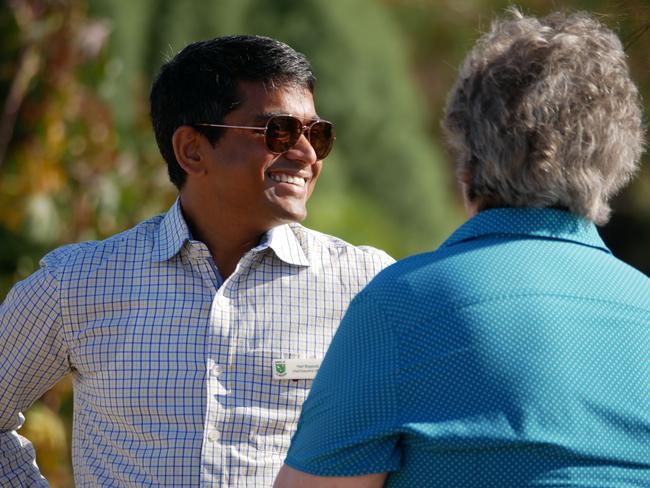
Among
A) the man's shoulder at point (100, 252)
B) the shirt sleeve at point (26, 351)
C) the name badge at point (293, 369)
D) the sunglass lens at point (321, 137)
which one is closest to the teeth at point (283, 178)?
the sunglass lens at point (321, 137)

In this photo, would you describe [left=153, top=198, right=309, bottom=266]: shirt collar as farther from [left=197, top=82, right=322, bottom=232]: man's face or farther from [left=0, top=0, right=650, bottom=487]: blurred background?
[left=0, top=0, right=650, bottom=487]: blurred background

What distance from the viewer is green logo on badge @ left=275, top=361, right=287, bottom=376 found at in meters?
2.29

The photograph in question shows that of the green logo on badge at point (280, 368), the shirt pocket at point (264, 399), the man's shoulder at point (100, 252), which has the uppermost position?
the man's shoulder at point (100, 252)

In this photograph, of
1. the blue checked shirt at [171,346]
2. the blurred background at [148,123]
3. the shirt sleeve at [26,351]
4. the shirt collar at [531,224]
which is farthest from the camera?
the blurred background at [148,123]

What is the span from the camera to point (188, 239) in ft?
7.95

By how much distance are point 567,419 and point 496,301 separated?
0.21 m

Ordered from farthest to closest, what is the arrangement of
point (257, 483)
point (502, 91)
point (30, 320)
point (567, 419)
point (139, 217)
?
1. point (139, 217)
2. point (30, 320)
3. point (257, 483)
4. point (502, 91)
5. point (567, 419)

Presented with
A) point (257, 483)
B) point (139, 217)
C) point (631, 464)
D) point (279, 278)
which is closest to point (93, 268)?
point (279, 278)

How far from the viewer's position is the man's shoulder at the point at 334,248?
247cm

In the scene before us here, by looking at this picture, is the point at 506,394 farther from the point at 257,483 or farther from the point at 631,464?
the point at 257,483

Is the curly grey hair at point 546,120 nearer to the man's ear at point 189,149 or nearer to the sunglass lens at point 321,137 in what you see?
the sunglass lens at point 321,137

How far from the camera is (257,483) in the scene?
7.33ft

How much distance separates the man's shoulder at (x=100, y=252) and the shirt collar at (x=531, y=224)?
1.01m

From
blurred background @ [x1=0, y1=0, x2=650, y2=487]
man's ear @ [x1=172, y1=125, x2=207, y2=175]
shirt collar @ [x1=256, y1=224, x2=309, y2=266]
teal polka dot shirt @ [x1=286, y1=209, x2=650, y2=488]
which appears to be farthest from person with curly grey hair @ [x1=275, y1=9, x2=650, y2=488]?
man's ear @ [x1=172, y1=125, x2=207, y2=175]
